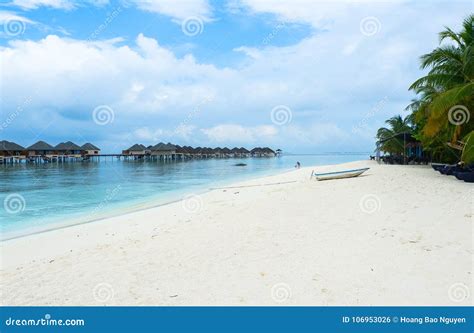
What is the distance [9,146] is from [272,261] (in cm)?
6682

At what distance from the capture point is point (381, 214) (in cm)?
733

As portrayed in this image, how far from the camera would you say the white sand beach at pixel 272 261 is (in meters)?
3.84

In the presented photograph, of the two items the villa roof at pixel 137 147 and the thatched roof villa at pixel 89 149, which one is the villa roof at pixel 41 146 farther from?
the villa roof at pixel 137 147

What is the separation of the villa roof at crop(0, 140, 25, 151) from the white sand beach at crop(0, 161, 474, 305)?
5888 centimetres

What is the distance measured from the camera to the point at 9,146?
193 feet

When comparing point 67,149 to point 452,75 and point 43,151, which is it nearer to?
point 43,151

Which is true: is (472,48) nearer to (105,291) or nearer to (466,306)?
(466,306)

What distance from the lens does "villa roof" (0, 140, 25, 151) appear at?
5713 centimetres

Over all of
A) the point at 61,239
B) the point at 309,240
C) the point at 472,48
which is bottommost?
the point at 61,239

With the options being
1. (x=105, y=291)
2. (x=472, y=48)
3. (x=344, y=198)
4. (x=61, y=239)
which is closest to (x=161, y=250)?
(x=105, y=291)

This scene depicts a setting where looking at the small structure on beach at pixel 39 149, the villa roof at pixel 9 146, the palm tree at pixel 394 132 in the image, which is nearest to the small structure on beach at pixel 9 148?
the villa roof at pixel 9 146

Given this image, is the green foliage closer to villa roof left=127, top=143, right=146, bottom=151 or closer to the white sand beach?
the white sand beach

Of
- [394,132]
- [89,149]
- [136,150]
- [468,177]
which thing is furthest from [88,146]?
[468,177]
